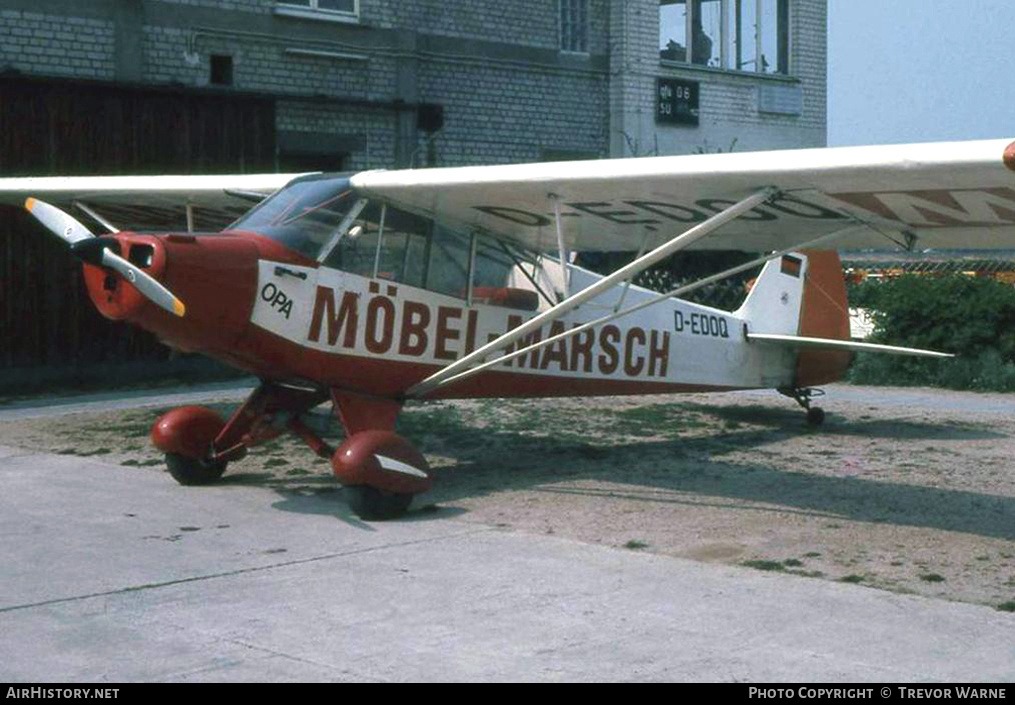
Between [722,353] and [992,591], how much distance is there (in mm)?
5479

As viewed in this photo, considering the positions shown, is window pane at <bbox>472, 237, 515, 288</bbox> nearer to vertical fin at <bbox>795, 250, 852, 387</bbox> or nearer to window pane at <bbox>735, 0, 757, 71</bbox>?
vertical fin at <bbox>795, 250, 852, 387</bbox>

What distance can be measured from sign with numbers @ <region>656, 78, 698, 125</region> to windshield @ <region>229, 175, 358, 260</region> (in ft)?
47.8

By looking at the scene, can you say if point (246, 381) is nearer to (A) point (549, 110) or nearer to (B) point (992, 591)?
(A) point (549, 110)

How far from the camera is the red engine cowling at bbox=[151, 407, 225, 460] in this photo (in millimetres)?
9469

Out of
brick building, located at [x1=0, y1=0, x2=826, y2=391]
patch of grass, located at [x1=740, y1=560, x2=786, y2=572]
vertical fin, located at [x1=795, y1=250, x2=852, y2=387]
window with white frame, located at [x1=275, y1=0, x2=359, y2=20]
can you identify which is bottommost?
patch of grass, located at [x1=740, y1=560, x2=786, y2=572]

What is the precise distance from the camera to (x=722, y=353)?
39.4ft

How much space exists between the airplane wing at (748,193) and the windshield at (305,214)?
0.61 ft

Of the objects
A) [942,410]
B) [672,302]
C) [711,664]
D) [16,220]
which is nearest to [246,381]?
[16,220]

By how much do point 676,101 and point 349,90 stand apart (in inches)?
268

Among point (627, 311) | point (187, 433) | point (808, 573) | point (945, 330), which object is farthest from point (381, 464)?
point (945, 330)

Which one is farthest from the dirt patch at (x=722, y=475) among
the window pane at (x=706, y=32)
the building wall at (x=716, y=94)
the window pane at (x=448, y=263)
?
the window pane at (x=706, y=32)

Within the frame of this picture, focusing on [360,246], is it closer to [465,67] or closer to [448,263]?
[448,263]

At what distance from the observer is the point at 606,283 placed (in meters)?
8.91

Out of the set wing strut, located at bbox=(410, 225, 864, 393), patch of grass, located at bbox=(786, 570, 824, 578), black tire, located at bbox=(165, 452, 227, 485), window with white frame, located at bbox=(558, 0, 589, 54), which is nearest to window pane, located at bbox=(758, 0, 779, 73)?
window with white frame, located at bbox=(558, 0, 589, 54)
